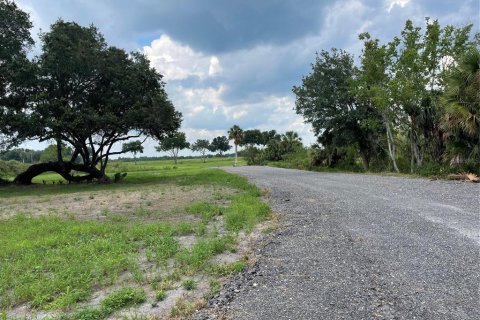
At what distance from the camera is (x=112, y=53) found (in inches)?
838

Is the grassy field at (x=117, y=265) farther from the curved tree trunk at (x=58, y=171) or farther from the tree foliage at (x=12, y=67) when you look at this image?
the curved tree trunk at (x=58, y=171)

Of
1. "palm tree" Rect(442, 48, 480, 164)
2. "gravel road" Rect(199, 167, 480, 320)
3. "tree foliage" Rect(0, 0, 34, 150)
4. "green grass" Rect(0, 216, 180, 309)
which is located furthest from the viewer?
"tree foliage" Rect(0, 0, 34, 150)

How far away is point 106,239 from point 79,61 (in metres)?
16.4

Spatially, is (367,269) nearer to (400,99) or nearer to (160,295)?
(160,295)

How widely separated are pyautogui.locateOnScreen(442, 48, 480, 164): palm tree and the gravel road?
6.27 metres

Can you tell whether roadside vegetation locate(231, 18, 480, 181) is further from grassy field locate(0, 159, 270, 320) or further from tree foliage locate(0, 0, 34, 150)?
tree foliage locate(0, 0, 34, 150)

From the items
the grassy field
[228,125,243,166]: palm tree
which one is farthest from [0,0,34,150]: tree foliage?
[228,125,243,166]: palm tree

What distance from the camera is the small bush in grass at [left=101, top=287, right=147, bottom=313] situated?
3.51m

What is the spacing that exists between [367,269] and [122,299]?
2.88m

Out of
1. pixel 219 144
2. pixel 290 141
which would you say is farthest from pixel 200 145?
pixel 290 141

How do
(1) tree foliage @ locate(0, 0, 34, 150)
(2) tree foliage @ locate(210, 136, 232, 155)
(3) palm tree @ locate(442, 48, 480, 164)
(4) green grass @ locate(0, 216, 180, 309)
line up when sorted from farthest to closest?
1. (2) tree foliage @ locate(210, 136, 232, 155)
2. (1) tree foliage @ locate(0, 0, 34, 150)
3. (3) palm tree @ locate(442, 48, 480, 164)
4. (4) green grass @ locate(0, 216, 180, 309)

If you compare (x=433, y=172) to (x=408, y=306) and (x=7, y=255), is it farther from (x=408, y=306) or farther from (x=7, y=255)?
(x=7, y=255)

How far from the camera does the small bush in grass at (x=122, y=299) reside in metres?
3.51

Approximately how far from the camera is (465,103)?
13.0 metres
